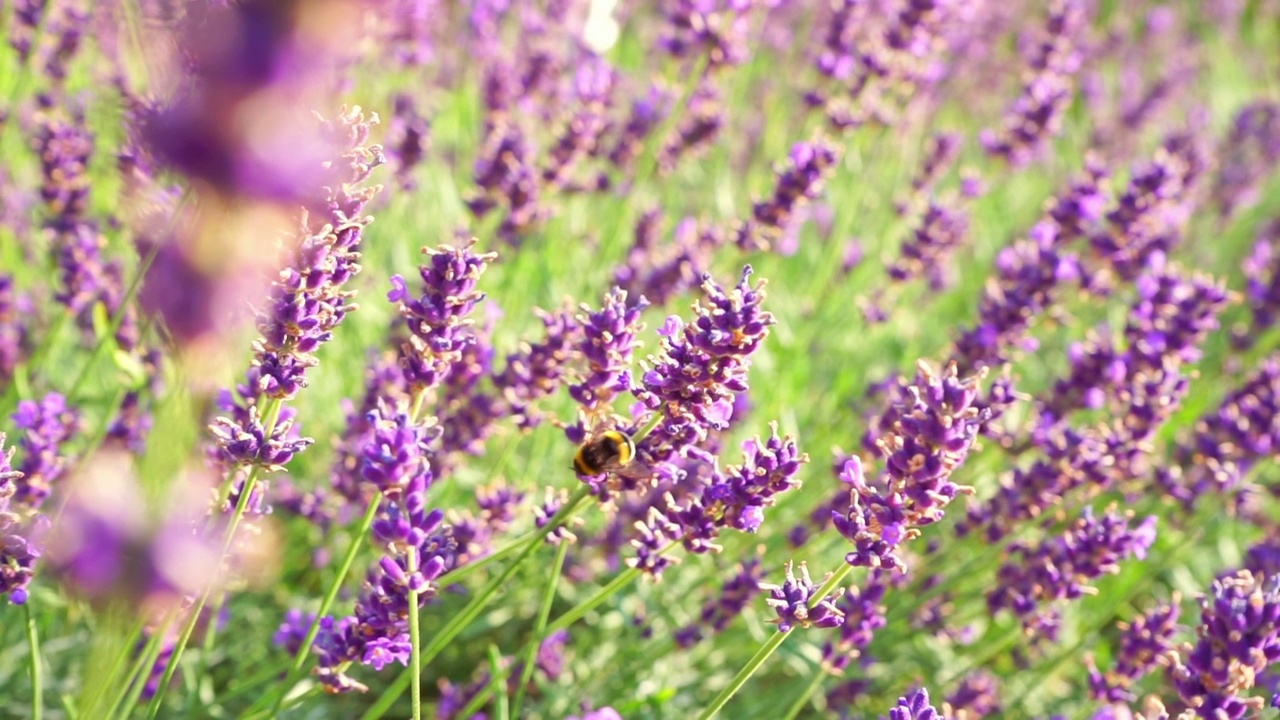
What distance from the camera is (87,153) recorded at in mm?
2857

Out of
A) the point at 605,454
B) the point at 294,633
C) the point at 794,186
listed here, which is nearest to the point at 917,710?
the point at 605,454

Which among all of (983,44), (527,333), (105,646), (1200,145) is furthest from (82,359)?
(983,44)

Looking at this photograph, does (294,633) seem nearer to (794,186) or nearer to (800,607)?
(800,607)

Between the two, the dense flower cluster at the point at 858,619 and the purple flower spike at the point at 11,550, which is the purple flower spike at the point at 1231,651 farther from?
the purple flower spike at the point at 11,550

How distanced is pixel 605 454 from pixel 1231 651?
1.22 metres

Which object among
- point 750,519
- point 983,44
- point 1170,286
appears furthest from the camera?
point 983,44

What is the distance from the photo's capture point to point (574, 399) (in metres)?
2.10

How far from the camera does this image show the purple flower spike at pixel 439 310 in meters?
1.73

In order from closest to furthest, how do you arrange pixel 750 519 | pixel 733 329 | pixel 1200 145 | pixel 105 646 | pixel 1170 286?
pixel 105 646 < pixel 733 329 < pixel 750 519 < pixel 1170 286 < pixel 1200 145

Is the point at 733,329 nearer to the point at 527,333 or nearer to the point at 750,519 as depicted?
the point at 750,519

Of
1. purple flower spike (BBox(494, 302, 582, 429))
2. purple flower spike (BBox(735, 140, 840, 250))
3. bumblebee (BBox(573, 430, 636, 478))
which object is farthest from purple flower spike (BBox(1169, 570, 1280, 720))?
purple flower spike (BBox(735, 140, 840, 250))

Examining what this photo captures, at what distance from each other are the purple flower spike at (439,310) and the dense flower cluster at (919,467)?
68 cm

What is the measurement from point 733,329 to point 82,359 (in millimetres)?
2719

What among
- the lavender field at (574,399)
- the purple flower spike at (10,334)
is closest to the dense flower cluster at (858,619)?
the lavender field at (574,399)
